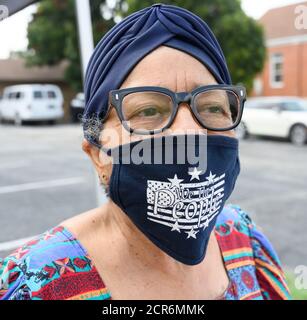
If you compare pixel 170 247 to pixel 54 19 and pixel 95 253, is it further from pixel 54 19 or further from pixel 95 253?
pixel 54 19

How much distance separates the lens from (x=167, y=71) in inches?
44.8

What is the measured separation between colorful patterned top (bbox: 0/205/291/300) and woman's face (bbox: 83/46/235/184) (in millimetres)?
293

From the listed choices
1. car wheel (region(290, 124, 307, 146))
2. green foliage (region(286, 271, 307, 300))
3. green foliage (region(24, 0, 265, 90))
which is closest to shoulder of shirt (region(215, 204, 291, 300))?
green foliage (region(286, 271, 307, 300))

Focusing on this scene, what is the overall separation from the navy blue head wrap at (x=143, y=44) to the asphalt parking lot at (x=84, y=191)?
3.07 metres

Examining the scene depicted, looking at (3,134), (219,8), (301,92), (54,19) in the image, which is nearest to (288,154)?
(219,8)

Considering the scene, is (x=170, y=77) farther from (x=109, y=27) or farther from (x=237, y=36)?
(x=109, y=27)

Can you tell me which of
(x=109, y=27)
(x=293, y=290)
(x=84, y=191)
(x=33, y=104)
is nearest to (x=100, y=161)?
(x=293, y=290)

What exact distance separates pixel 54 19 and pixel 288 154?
15.6 metres

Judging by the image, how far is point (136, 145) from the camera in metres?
1.15

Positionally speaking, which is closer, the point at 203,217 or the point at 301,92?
the point at 203,217

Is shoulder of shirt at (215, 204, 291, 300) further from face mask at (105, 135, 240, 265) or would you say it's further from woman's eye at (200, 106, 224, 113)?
woman's eye at (200, 106, 224, 113)

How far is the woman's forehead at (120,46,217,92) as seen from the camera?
113 centimetres

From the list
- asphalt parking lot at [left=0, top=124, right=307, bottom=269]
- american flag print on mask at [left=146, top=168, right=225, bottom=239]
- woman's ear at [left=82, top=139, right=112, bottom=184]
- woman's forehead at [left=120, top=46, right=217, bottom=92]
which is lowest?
asphalt parking lot at [left=0, top=124, right=307, bottom=269]

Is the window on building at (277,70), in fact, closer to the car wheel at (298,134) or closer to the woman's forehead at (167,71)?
the car wheel at (298,134)
